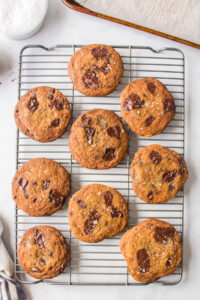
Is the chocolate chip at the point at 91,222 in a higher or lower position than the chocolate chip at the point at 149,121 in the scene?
lower

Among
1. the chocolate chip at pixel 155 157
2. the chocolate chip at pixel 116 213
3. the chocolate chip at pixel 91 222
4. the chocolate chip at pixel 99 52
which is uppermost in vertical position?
the chocolate chip at pixel 99 52

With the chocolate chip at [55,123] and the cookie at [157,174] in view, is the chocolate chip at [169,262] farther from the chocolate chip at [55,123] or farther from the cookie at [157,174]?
the chocolate chip at [55,123]

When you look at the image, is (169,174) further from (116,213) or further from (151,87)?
(151,87)

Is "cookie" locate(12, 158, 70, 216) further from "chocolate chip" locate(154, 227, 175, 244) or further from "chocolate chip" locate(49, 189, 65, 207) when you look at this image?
"chocolate chip" locate(154, 227, 175, 244)

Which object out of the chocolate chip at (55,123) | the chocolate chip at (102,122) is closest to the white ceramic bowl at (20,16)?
the chocolate chip at (55,123)

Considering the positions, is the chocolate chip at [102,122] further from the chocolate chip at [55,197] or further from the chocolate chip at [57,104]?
the chocolate chip at [55,197]

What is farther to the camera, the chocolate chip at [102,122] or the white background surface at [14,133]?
the white background surface at [14,133]

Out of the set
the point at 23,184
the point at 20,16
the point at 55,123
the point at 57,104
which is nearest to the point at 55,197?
the point at 23,184

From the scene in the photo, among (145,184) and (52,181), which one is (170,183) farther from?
(52,181)
